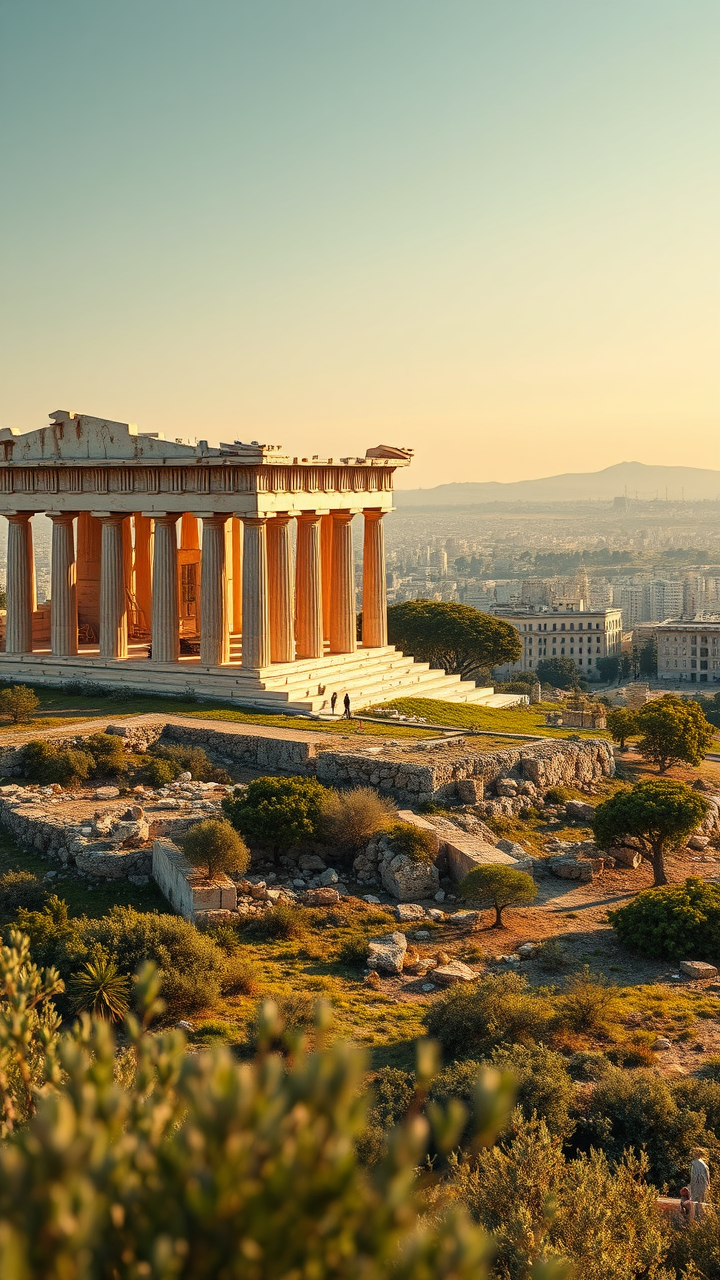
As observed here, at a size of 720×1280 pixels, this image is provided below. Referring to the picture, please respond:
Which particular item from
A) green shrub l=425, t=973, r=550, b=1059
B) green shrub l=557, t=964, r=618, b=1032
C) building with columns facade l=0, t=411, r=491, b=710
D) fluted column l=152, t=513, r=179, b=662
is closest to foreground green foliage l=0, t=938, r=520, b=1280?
green shrub l=425, t=973, r=550, b=1059

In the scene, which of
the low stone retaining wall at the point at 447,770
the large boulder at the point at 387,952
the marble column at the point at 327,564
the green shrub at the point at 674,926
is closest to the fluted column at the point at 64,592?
the marble column at the point at 327,564

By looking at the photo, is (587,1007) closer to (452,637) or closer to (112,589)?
(112,589)

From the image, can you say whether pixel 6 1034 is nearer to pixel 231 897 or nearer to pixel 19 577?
pixel 231 897

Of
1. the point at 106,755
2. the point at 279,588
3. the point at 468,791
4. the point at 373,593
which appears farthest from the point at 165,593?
the point at 468,791

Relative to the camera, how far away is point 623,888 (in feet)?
92.9

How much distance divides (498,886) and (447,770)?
6.95 meters

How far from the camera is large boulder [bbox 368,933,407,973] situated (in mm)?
23078

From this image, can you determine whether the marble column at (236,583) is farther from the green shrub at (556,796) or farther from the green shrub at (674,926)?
the green shrub at (674,926)

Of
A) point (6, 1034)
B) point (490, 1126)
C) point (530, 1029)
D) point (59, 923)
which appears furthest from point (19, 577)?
point (490, 1126)

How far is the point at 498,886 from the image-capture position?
2505 cm

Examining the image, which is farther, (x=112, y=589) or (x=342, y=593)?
(x=342, y=593)

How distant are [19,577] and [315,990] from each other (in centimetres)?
2516

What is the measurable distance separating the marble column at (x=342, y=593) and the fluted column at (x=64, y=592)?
9.06m

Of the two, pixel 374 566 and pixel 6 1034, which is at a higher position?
pixel 374 566
